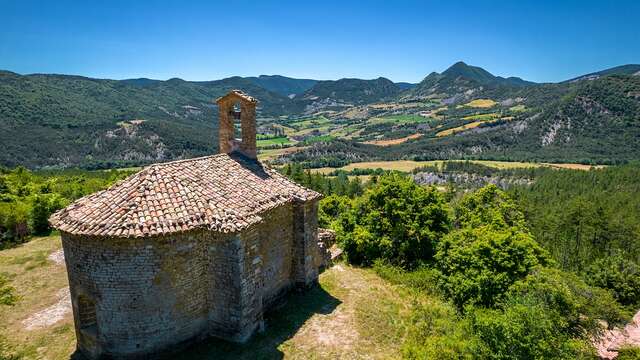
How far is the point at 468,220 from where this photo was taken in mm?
36188

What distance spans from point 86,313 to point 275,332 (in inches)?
277

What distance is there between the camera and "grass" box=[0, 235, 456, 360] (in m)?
14.2

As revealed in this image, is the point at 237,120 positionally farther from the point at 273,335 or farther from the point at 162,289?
the point at 273,335

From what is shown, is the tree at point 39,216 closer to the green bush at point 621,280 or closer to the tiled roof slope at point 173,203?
the tiled roof slope at point 173,203

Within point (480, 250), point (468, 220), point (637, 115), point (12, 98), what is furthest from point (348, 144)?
point (480, 250)

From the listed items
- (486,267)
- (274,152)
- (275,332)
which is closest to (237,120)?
(275,332)

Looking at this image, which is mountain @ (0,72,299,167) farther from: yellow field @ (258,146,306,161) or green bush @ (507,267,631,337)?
green bush @ (507,267,631,337)

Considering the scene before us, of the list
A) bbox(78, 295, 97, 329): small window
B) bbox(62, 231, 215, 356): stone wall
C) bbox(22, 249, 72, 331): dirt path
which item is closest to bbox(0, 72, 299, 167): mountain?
bbox(22, 249, 72, 331): dirt path

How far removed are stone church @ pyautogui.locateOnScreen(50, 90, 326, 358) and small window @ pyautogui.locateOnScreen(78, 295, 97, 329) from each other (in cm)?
4

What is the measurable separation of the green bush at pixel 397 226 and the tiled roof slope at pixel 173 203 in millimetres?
11098

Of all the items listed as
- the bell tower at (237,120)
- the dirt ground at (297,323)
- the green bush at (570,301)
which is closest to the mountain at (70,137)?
the dirt ground at (297,323)

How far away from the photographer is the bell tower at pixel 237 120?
62.0 ft

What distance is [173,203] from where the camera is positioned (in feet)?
44.4

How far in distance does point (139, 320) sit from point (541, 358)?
12840mm
